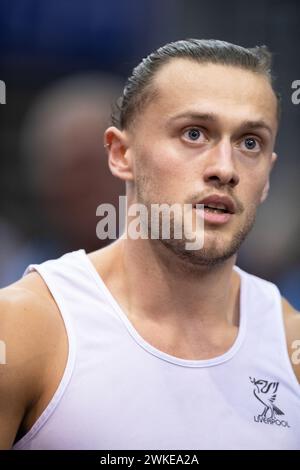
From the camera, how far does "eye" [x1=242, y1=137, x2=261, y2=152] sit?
2683 mm

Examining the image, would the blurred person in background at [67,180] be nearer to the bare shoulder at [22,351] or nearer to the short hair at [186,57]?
the short hair at [186,57]

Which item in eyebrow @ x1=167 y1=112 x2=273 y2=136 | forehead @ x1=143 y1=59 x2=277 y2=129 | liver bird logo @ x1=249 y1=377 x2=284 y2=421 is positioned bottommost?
liver bird logo @ x1=249 y1=377 x2=284 y2=421

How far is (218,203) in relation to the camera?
2.59m

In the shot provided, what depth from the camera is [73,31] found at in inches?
210

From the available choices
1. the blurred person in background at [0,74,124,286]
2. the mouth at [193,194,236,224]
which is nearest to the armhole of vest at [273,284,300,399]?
the mouth at [193,194,236,224]

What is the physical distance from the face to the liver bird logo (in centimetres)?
48

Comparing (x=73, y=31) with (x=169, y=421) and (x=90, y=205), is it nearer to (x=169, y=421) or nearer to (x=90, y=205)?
(x=90, y=205)

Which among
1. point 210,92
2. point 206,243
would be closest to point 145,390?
point 206,243

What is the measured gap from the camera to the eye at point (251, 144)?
268cm

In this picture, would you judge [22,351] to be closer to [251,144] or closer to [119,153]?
[119,153]

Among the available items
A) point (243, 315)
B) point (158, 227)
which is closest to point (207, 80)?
point (158, 227)

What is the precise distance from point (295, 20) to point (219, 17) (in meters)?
0.55

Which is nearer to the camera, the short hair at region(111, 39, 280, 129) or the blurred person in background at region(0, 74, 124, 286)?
the short hair at region(111, 39, 280, 129)

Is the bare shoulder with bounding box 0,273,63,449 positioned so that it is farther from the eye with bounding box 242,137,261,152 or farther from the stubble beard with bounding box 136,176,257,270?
the eye with bounding box 242,137,261,152
